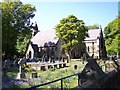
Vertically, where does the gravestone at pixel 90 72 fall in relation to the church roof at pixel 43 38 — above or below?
below

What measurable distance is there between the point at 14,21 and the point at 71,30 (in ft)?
42.2

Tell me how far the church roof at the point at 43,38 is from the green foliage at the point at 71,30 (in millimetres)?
13367

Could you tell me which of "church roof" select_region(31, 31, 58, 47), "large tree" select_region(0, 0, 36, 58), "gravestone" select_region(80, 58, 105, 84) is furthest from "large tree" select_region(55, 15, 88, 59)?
"gravestone" select_region(80, 58, 105, 84)

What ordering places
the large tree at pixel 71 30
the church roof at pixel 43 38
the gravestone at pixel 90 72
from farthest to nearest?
the church roof at pixel 43 38 → the large tree at pixel 71 30 → the gravestone at pixel 90 72

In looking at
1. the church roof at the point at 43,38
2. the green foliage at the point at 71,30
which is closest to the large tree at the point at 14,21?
the green foliage at the point at 71,30

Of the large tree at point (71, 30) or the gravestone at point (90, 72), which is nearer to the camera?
the gravestone at point (90, 72)

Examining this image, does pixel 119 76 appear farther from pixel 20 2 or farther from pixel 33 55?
pixel 33 55

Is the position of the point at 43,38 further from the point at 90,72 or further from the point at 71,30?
the point at 90,72

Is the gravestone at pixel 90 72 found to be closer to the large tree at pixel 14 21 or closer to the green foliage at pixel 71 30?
the large tree at pixel 14 21

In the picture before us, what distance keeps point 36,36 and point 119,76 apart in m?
61.7

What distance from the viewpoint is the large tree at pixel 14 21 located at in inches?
1548

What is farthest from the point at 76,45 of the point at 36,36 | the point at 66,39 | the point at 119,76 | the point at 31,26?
the point at 119,76

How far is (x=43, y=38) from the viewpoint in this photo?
221 ft

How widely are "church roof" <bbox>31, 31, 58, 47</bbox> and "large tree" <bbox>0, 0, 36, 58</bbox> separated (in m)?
17.7
